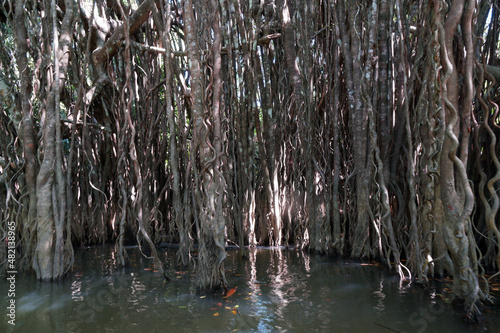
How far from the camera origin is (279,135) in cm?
532

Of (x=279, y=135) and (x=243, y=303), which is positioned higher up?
(x=279, y=135)

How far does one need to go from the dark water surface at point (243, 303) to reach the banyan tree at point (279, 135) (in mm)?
221

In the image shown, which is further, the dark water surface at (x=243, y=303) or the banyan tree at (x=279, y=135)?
the banyan tree at (x=279, y=135)

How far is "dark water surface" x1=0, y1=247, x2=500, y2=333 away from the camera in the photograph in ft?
7.72

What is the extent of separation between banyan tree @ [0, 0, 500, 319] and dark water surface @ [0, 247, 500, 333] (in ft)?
0.73

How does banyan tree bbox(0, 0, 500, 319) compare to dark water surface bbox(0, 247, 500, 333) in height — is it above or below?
above

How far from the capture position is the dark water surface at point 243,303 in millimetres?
2354

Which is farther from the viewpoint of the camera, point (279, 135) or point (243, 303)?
point (279, 135)

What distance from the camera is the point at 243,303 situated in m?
2.78

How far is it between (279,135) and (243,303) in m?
3.01

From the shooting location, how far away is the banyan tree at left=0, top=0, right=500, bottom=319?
289 centimetres

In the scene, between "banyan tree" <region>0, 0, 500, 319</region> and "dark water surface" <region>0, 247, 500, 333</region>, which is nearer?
Result: "dark water surface" <region>0, 247, 500, 333</region>

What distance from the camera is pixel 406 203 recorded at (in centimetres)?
388

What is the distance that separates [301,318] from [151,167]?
12.4ft
